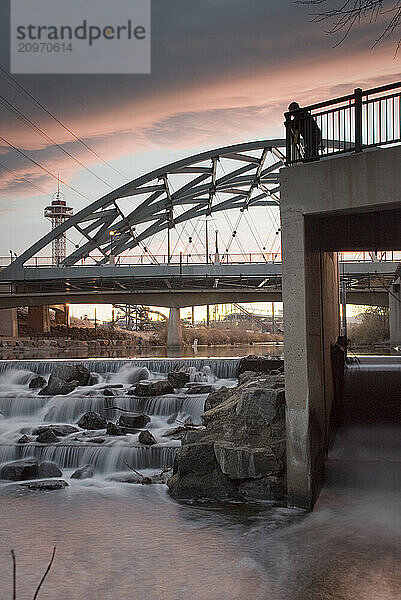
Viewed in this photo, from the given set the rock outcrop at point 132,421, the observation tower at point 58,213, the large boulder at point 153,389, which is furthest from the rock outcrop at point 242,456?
the observation tower at point 58,213

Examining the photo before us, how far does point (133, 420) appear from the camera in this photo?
59.3 feet

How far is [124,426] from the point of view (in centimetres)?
1812

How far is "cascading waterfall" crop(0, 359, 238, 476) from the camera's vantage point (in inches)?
626

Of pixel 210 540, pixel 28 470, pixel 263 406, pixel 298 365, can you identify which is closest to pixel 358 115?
pixel 298 365

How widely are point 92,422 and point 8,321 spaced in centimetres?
4869

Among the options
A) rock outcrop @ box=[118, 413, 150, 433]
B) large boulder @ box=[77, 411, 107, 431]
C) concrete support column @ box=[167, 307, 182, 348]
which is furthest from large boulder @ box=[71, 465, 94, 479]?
concrete support column @ box=[167, 307, 182, 348]

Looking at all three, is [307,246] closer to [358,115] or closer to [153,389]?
[358,115]

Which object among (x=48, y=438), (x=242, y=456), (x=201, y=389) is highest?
(x=201, y=389)

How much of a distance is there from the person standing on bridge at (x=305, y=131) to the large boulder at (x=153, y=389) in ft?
34.1

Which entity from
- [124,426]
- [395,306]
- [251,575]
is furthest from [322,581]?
[395,306]

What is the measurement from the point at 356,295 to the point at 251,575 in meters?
48.0

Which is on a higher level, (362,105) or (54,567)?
(362,105)

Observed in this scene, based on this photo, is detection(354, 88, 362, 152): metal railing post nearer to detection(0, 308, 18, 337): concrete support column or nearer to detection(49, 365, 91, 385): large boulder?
detection(49, 365, 91, 385): large boulder

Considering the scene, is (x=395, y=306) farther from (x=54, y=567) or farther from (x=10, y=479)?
(x=54, y=567)
